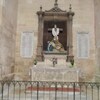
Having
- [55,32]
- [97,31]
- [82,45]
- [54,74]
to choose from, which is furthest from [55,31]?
[54,74]

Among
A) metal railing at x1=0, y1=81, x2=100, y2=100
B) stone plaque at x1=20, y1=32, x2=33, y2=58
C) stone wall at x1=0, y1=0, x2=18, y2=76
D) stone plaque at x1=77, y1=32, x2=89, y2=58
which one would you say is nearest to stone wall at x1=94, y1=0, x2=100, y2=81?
stone plaque at x1=77, y1=32, x2=89, y2=58

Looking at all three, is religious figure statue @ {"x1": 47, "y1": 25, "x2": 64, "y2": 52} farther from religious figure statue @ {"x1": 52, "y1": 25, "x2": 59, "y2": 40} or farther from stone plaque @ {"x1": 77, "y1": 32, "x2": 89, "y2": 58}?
stone plaque @ {"x1": 77, "y1": 32, "x2": 89, "y2": 58}

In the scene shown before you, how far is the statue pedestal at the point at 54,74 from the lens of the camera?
350 inches

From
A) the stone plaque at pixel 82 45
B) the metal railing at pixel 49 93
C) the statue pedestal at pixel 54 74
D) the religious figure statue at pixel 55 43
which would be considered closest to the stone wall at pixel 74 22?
the stone plaque at pixel 82 45

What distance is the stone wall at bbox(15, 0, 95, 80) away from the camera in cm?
1032

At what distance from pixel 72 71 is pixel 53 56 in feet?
4.66

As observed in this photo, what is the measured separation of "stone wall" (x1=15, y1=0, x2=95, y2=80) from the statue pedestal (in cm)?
141

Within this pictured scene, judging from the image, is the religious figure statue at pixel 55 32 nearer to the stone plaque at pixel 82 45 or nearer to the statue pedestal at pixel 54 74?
the stone plaque at pixel 82 45

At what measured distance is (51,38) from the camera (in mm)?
10781

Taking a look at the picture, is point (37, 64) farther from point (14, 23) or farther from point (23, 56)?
point (14, 23)

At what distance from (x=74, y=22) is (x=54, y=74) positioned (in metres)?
3.05

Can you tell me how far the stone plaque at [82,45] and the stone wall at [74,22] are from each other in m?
0.14

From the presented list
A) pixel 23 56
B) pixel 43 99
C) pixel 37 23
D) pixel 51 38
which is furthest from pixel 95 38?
pixel 43 99

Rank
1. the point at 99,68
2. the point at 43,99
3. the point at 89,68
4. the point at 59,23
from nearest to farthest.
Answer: the point at 43,99 → the point at 99,68 → the point at 89,68 → the point at 59,23
